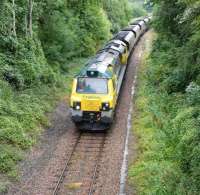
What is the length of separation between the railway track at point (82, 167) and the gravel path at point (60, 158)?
0.61 ft

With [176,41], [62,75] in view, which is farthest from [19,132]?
[176,41]

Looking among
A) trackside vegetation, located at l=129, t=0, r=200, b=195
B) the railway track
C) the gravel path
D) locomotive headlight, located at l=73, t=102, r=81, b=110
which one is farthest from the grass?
trackside vegetation, located at l=129, t=0, r=200, b=195

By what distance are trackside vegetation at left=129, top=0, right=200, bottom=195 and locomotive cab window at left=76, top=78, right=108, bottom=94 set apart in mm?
2244

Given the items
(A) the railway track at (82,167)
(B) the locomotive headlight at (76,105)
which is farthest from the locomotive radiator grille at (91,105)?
(A) the railway track at (82,167)

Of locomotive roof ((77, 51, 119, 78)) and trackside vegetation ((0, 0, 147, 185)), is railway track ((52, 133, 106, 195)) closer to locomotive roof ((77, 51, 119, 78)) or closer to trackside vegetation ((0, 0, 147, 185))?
trackside vegetation ((0, 0, 147, 185))

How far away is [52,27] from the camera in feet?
96.5

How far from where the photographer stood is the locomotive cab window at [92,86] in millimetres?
19578

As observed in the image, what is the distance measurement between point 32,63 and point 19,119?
19.5ft

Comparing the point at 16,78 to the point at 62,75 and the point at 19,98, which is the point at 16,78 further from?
the point at 62,75

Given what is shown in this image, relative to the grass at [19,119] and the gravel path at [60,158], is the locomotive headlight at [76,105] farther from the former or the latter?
the grass at [19,119]

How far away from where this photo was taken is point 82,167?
15.9 meters

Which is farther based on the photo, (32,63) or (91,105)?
(32,63)

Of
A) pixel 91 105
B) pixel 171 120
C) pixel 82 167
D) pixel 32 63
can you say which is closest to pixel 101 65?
pixel 91 105

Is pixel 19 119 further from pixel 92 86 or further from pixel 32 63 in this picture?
pixel 32 63
